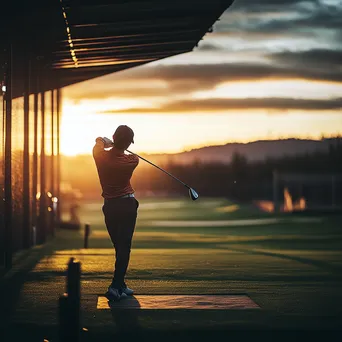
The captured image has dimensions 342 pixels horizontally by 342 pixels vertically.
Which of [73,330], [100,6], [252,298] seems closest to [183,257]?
[100,6]

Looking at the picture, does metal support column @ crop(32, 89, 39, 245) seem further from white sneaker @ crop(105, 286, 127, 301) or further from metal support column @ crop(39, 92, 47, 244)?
white sneaker @ crop(105, 286, 127, 301)

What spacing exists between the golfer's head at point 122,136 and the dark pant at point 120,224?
0.59 m

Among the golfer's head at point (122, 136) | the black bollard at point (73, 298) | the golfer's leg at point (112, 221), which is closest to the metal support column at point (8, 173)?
the golfer's leg at point (112, 221)

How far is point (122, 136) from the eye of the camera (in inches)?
455

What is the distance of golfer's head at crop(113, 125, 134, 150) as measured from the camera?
11539 mm

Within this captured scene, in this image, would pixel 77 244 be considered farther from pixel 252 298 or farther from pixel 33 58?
pixel 252 298

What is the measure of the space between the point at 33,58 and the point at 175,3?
5.11 m

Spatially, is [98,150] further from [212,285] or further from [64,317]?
[64,317]

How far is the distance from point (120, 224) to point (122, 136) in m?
0.96

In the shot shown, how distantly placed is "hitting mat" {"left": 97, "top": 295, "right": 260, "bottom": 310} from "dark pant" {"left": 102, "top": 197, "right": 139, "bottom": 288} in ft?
1.18

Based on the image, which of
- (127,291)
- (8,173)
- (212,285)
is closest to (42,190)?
(8,173)

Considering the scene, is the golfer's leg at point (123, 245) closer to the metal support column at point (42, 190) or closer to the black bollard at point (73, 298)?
the black bollard at point (73, 298)

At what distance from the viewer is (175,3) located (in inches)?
663

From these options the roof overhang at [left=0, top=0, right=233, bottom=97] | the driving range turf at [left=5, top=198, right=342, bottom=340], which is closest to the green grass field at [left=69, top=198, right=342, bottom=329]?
the driving range turf at [left=5, top=198, right=342, bottom=340]
